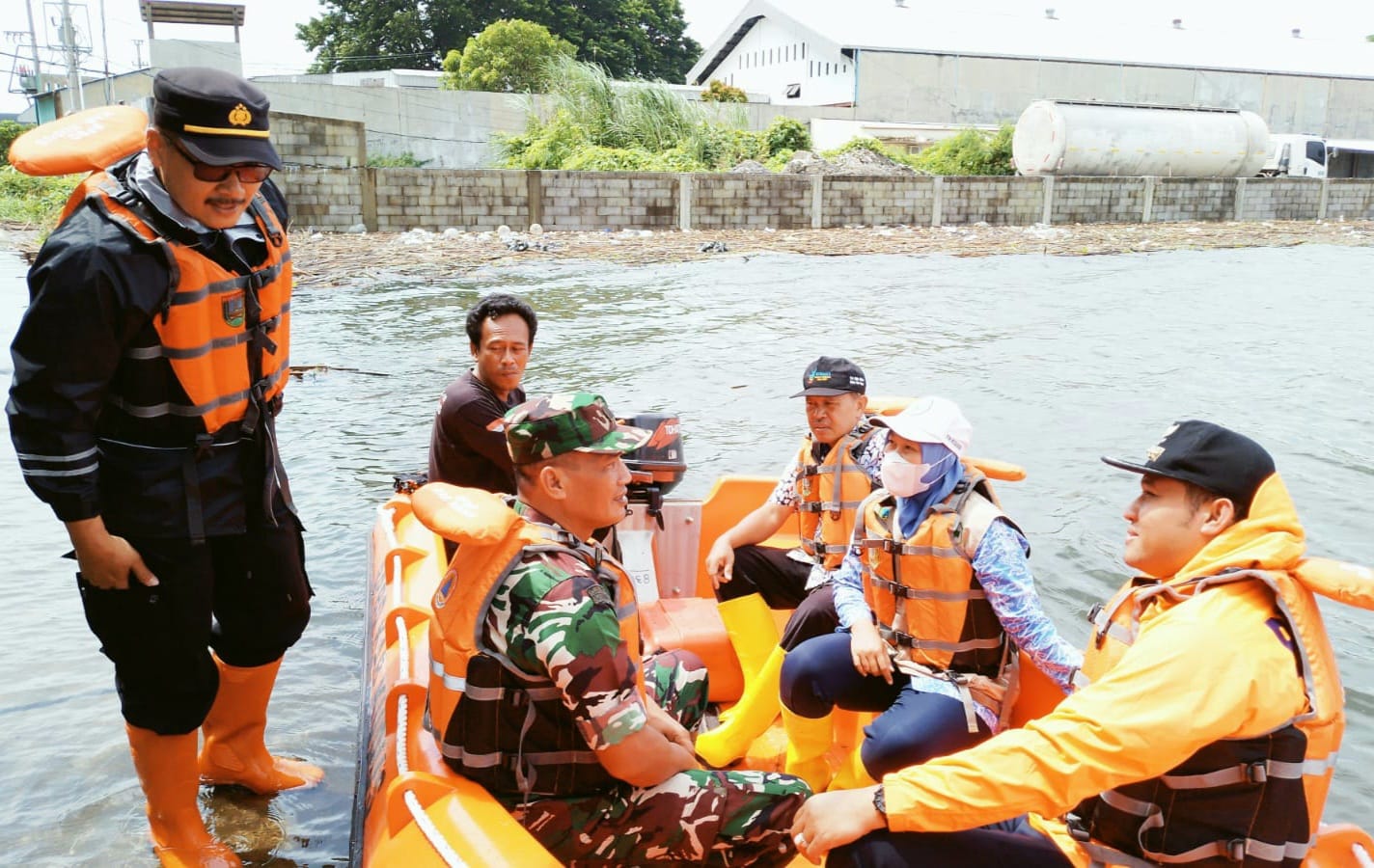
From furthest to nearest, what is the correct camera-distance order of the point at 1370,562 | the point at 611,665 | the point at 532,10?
1. the point at 532,10
2. the point at 1370,562
3. the point at 611,665

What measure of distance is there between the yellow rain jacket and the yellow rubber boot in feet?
5.14

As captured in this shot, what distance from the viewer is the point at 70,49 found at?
20.7 m

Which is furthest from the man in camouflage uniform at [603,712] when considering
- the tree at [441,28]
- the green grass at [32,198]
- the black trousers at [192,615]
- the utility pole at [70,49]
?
the tree at [441,28]

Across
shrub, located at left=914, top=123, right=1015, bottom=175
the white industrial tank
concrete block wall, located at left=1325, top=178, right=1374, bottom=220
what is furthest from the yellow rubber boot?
concrete block wall, located at left=1325, top=178, right=1374, bottom=220

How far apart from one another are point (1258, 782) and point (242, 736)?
2.28 meters

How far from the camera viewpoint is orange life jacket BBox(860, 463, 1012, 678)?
227 cm

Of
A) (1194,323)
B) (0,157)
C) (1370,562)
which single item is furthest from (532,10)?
(1370,562)

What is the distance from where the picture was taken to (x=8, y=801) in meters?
3.12

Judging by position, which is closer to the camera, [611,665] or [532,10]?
[611,665]

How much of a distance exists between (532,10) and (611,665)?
36.0m

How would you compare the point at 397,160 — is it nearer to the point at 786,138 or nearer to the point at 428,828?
the point at 786,138

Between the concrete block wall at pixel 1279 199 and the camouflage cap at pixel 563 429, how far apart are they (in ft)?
81.0

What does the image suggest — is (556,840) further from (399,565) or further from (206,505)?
(399,565)

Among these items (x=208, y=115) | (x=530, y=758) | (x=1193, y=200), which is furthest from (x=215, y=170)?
(x=1193, y=200)
